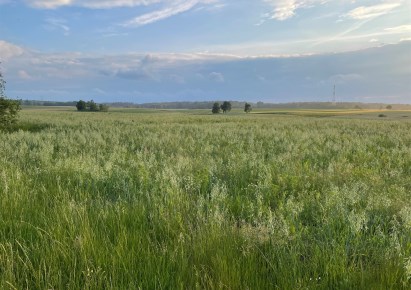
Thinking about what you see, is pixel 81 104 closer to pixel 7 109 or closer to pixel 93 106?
pixel 93 106

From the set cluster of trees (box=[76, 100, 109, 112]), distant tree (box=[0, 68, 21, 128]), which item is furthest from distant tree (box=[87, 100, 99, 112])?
distant tree (box=[0, 68, 21, 128])

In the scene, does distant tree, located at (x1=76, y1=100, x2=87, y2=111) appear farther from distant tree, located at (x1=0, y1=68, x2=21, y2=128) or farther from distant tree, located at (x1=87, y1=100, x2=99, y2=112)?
distant tree, located at (x1=0, y1=68, x2=21, y2=128)

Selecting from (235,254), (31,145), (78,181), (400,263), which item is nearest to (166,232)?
(235,254)

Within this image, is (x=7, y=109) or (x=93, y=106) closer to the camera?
(x=7, y=109)

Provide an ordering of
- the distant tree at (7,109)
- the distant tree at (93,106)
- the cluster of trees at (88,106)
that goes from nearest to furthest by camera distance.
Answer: the distant tree at (7,109) < the cluster of trees at (88,106) < the distant tree at (93,106)

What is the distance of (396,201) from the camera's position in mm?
5039

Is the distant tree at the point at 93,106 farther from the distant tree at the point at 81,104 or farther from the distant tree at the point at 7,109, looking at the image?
the distant tree at the point at 7,109

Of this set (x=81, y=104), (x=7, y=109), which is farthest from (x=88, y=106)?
(x=7, y=109)

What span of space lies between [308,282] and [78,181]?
15.2 feet

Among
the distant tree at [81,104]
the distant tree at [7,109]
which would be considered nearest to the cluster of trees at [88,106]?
the distant tree at [81,104]

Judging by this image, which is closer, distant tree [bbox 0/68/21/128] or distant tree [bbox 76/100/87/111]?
distant tree [bbox 0/68/21/128]

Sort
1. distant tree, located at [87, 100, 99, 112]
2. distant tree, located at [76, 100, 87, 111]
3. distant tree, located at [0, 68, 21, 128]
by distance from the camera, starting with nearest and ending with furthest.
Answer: distant tree, located at [0, 68, 21, 128]
distant tree, located at [76, 100, 87, 111]
distant tree, located at [87, 100, 99, 112]

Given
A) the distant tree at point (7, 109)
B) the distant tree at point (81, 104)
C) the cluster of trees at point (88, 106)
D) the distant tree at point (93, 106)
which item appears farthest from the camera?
the distant tree at point (93, 106)

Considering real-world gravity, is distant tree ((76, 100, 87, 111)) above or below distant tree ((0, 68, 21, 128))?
above
